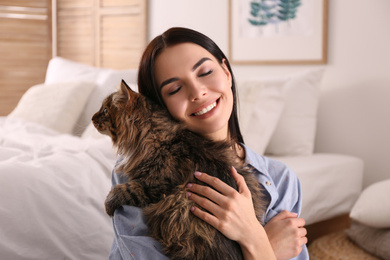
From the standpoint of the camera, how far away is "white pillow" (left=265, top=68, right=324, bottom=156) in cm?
302

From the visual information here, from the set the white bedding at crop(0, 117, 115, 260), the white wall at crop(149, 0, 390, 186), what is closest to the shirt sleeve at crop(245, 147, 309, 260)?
the white bedding at crop(0, 117, 115, 260)

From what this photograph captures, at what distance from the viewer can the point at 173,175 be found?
1173 millimetres

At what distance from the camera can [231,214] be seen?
114 cm

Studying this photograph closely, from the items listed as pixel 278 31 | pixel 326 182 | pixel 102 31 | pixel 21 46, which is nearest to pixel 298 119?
pixel 326 182

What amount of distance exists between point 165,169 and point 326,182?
70.6 inches

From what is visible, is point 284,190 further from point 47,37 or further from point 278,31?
point 47,37

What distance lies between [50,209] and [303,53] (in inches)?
85.1

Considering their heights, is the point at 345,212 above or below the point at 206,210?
below

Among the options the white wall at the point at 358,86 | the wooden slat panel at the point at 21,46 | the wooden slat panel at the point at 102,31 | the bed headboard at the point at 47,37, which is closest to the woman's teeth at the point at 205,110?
the white wall at the point at 358,86

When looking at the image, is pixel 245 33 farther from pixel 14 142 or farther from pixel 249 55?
pixel 14 142

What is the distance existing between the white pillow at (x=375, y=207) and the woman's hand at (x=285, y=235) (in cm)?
110

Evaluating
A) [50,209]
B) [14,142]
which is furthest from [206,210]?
[14,142]

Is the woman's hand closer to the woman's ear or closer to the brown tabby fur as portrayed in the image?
the brown tabby fur

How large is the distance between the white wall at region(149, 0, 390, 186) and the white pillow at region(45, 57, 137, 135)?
1254mm
